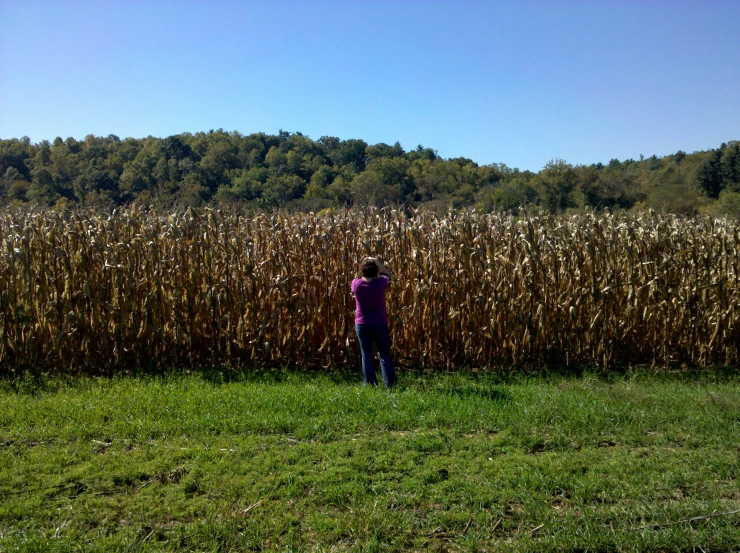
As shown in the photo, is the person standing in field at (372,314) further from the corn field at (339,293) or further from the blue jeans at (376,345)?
the corn field at (339,293)

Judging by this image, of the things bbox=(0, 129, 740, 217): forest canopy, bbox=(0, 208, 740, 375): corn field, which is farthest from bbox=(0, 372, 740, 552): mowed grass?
bbox=(0, 129, 740, 217): forest canopy

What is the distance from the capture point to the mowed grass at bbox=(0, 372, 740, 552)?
398cm

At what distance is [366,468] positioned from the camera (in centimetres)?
508

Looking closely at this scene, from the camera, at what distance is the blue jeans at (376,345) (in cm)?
773

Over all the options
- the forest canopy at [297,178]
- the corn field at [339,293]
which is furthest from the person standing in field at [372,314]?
the forest canopy at [297,178]

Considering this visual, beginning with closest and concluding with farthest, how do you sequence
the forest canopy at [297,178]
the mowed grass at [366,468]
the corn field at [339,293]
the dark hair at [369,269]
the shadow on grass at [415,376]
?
the mowed grass at [366,468]
the dark hair at [369,269]
the shadow on grass at [415,376]
the corn field at [339,293]
the forest canopy at [297,178]

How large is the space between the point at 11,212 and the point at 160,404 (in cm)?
551

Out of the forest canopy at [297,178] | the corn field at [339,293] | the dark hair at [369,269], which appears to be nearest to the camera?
the dark hair at [369,269]

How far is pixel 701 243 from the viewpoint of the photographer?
33.2 ft

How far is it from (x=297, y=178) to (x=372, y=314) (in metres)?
18.8

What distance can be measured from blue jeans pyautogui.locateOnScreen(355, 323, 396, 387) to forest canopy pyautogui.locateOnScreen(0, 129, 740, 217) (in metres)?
4.87

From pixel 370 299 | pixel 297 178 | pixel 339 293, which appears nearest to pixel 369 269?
pixel 370 299

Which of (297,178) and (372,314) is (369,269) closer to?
(372,314)

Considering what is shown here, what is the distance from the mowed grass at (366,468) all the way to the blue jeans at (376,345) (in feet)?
1.04
